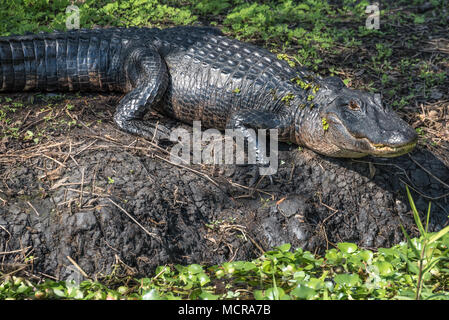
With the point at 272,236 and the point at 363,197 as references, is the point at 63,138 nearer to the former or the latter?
the point at 272,236

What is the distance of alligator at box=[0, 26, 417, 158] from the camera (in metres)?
4.48

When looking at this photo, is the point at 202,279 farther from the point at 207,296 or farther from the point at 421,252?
the point at 421,252

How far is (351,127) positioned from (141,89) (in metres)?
2.03

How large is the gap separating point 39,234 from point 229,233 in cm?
141

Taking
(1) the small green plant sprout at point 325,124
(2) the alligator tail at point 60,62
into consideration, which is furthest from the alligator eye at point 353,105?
(2) the alligator tail at point 60,62

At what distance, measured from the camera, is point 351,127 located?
4051mm

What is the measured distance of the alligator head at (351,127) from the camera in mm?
3799

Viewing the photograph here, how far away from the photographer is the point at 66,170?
3.85 meters

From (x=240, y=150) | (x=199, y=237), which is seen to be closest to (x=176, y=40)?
(x=240, y=150)

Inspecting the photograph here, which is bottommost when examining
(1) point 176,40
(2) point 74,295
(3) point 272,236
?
(3) point 272,236

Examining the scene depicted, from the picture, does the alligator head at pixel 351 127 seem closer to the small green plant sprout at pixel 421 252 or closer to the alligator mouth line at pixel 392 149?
the alligator mouth line at pixel 392 149

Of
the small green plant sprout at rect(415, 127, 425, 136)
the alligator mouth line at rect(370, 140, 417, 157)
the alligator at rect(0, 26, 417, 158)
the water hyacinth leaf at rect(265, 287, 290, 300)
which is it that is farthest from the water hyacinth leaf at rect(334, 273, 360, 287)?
the small green plant sprout at rect(415, 127, 425, 136)

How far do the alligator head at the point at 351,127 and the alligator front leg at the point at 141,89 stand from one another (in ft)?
4.52

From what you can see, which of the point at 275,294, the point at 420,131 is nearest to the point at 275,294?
the point at 275,294
